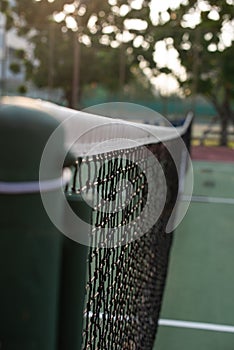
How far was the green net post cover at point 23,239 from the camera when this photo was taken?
1.94 feet

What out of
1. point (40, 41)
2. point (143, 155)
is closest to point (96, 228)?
point (143, 155)

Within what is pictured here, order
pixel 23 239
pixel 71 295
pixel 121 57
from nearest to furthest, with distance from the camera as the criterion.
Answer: pixel 23 239
pixel 71 295
pixel 121 57

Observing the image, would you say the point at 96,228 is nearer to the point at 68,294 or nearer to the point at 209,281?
the point at 68,294

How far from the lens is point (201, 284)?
14.9 feet

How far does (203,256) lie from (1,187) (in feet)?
16.3

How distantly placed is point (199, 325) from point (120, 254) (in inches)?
69.5

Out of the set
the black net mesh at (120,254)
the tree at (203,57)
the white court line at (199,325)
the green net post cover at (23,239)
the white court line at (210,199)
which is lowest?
the white court line at (199,325)

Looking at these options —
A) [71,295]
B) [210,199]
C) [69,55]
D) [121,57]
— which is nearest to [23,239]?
[71,295]

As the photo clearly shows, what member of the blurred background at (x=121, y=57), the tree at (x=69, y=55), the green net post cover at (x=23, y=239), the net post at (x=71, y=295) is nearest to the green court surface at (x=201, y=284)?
the net post at (x=71, y=295)

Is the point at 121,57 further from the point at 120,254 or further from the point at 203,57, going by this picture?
the point at 120,254

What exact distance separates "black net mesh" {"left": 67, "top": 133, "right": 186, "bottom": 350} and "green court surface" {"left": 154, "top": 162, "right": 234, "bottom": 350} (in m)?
0.29

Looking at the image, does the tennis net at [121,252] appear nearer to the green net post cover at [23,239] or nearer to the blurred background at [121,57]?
the green net post cover at [23,239]

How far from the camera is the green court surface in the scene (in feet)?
11.1

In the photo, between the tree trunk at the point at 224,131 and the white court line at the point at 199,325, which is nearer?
the white court line at the point at 199,325
